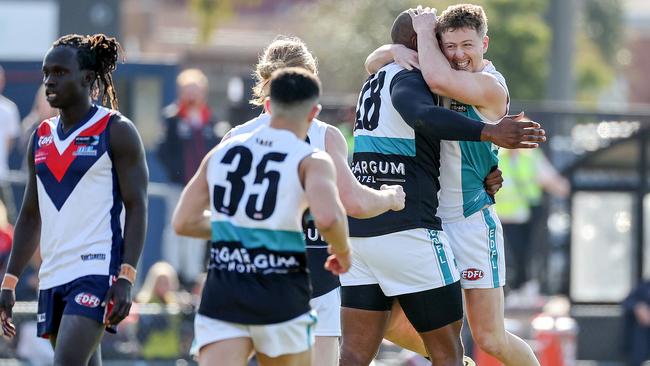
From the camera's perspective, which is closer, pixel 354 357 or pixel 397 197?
pixel 397 197

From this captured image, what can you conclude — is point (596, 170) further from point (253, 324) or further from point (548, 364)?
point (253, 324)

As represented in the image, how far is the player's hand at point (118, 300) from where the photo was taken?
7035 millimetres

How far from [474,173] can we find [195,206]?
1.84 metres

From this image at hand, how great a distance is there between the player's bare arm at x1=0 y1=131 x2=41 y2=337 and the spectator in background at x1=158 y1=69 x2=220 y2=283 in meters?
6.30

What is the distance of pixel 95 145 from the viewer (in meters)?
7.21

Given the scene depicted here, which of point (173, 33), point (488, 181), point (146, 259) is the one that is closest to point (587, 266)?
point (146, 259)

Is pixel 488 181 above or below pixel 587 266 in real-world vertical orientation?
above

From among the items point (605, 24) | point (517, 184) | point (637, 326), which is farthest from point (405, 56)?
point (605, 24)

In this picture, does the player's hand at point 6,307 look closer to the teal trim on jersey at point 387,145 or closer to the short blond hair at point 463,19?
the teal trim on jersey at point 387,145

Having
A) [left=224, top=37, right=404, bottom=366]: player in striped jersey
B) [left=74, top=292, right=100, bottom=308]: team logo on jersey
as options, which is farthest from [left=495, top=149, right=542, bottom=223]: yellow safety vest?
[left=74, top=292, right=100, bottom=308]: team logo on jersey

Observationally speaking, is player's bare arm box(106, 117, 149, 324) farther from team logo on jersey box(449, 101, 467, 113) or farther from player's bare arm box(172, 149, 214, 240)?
team logo on jersey box(449, 101, 467, 113)

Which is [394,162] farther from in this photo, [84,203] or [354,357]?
[84,203]

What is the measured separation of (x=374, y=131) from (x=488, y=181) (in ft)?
2.19

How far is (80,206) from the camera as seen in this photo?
7.18 meters
